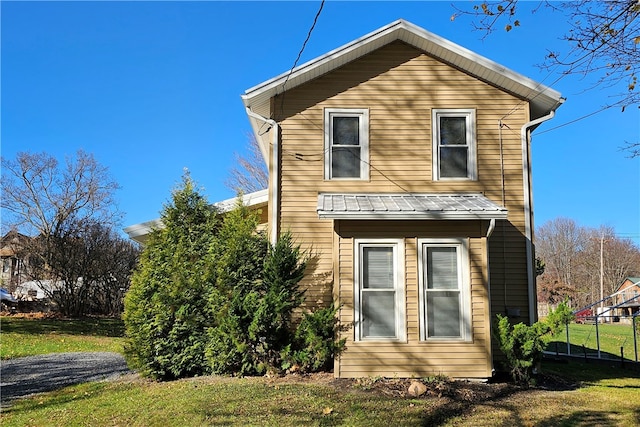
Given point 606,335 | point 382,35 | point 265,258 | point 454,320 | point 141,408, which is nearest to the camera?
point 141,408

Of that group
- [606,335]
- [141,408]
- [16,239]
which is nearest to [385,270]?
[141,408]

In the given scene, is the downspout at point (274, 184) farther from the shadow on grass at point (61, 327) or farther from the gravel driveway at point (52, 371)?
the shadow on grass at point (61, 327)

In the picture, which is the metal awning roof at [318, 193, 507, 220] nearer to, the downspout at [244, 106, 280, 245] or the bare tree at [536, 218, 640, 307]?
the downspout at [244, 106, 280, 245]

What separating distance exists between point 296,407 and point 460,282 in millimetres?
3650

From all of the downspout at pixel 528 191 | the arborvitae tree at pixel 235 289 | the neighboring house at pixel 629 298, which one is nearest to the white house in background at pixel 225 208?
the arborvitae tree at pixel 235 289

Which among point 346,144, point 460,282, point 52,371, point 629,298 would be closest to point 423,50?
point 346,144

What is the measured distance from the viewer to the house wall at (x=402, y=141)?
10086 mm

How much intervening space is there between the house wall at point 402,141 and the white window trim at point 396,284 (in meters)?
1.12

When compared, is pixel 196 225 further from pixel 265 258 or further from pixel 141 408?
pixel 141 408

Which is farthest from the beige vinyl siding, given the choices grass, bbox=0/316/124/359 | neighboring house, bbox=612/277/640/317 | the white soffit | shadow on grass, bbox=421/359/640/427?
neighboring house, bbox=612/277/640/317

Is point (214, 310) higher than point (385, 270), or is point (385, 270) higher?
point (385, 270)

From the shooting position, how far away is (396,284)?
8938 millimetres

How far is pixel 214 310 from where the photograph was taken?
916 cm

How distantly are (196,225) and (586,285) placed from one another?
163 ft
